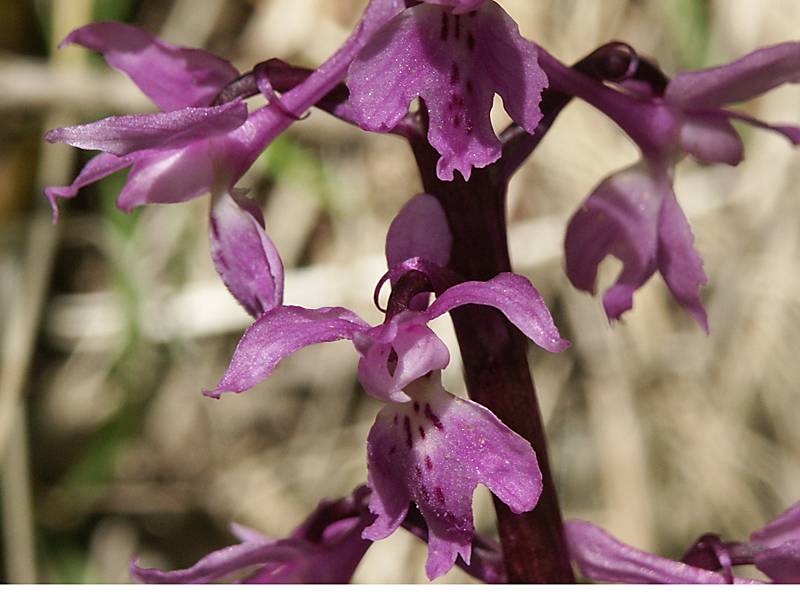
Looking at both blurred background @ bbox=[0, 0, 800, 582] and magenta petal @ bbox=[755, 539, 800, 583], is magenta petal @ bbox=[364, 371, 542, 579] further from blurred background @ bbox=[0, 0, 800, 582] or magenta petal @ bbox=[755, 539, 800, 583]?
blurred background @ bbox=[0, 0, 800, 582]

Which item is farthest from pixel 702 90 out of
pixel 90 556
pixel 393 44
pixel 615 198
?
pixel 90 556

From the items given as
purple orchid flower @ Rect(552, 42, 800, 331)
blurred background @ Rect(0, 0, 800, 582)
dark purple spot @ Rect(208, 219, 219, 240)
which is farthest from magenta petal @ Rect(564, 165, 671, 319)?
blurred background @ Rect(0, 0, 800, 582)

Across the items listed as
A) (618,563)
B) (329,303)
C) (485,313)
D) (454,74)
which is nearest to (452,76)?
(454,74)

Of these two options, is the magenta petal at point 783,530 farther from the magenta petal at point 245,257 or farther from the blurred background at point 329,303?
the blurred background at point 329,303

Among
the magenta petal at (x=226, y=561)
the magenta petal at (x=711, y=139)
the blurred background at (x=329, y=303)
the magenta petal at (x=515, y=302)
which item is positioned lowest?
the blurred background at (x=329, y=303)

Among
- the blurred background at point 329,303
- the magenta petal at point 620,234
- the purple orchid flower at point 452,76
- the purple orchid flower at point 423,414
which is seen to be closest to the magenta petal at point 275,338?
the purple orchid flower at point 423,414

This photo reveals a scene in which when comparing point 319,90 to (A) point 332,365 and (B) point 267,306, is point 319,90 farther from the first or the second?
(A) point 332,365
